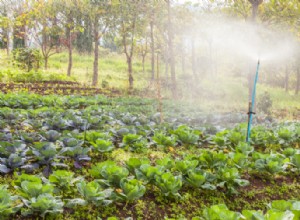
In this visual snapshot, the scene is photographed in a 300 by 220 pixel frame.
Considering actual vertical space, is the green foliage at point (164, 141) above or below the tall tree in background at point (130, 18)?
below

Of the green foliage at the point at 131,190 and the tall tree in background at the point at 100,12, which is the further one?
the tall tree in background at the point at 100,12

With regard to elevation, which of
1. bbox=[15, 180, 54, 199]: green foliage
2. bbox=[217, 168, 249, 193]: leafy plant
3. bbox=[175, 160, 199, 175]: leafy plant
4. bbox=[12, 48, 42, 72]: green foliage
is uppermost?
bbox=[12, 48, 42, 72]: green foliage

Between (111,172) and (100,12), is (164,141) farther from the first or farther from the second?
(100,12)

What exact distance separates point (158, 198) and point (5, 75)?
14983mm

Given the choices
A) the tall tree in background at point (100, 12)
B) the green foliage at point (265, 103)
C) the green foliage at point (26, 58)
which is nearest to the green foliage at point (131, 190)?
the green foliage at point (265, 103)

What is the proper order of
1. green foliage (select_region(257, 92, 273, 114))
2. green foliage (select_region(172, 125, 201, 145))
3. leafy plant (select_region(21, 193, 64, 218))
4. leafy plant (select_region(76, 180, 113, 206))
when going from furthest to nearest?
green foliage (select_region(257, 92, 273, 114))
green foliage (select_region(172, 125, 201, 145))
leafy plant (select_region(76, 180, 113, 206))
leafy plant (select_region(21, 193, 64, 218))

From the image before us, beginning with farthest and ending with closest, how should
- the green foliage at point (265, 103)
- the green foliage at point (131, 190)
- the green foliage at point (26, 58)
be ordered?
the green foliage at point (26, 58)
the green foliage at point (265, 103)
the green foliage at point (131, 190)

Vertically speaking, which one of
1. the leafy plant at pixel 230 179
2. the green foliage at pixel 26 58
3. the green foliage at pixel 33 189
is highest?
the green foliage at pixel 26 58

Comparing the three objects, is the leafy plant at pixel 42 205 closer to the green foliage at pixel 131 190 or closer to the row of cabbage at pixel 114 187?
the row of cabbage at pixel 114 187

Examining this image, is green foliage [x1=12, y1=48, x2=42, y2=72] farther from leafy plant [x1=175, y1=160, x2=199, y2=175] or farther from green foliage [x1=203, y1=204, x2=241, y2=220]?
green foliage [x1=203, y1=204, x2=241, y2=220]

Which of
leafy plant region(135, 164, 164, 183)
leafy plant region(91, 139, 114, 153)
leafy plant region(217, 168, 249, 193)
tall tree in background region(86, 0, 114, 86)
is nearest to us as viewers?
leafy plant region(135, 164, 164, 183)

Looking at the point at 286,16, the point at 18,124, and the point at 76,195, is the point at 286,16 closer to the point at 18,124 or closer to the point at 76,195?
the point at 18,124

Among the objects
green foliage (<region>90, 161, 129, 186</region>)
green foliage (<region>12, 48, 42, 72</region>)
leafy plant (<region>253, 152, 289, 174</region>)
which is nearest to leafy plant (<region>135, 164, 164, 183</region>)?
green foliage (<region>90, 161, 129, 186</region>)

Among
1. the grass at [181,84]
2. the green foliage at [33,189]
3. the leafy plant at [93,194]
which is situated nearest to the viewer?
the green foliage at [33,189]
